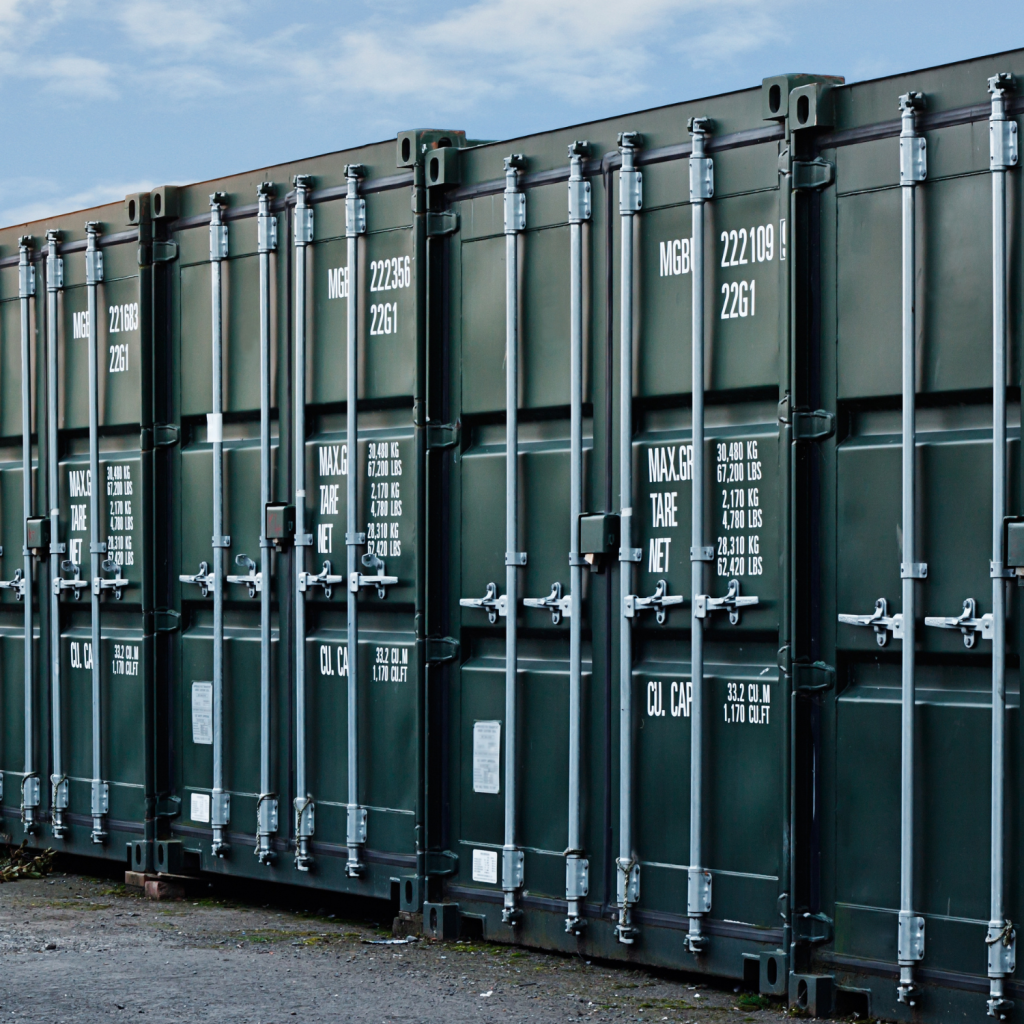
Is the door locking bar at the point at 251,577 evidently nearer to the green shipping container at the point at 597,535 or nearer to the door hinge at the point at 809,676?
the green shipping container at the point at 597,535

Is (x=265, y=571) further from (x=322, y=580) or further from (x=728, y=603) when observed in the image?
(x=728, y=603)

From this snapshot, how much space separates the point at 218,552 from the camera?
913cm

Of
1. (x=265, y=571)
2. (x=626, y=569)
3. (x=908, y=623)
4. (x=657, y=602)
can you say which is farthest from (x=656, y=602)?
(x=265, y=571)

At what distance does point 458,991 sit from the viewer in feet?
23.4

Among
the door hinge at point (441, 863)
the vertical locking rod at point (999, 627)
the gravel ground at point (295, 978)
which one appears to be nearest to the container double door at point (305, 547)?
the door hinge at point (441, 863)

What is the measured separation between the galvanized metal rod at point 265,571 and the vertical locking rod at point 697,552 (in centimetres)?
258

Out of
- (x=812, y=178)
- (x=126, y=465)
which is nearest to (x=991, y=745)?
(x=812, y=178)

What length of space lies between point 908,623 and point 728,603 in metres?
0.81

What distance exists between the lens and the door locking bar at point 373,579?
27.2 feet

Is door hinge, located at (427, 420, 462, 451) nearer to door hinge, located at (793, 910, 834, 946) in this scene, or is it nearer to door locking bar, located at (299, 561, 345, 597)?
door locking bar, located at (299, 561, 345, 597)

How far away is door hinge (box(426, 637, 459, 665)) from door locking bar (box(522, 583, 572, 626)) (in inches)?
22.9

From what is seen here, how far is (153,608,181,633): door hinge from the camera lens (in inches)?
376

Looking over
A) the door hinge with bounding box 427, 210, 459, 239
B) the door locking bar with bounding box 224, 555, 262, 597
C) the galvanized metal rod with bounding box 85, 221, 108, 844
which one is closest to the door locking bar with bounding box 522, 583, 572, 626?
the door hinge with bounding box 427, 210, 459, 239

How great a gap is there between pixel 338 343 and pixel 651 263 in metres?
1.91
